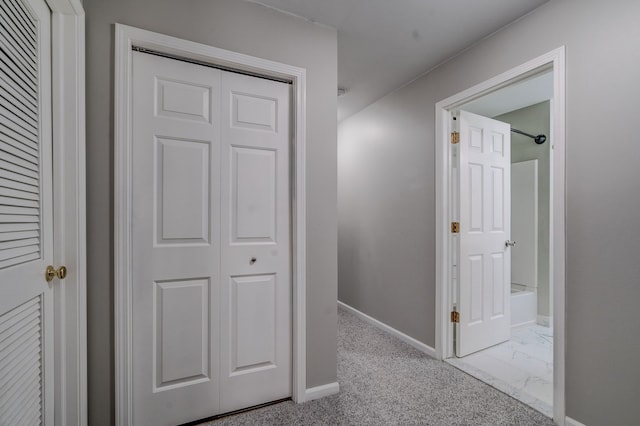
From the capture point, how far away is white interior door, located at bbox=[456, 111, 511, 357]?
2.49 m

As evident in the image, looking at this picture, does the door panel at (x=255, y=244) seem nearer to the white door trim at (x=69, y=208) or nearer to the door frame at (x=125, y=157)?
the door frame at (x=125, y=157)

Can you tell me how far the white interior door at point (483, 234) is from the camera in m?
2.49

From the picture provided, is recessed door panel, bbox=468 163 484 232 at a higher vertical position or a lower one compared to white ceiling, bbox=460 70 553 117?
lower

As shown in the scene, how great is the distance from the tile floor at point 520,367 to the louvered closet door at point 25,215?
2523 millimetres

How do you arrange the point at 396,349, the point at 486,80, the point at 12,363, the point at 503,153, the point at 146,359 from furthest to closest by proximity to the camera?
the point at 503,153 < the point at 396,349 < the point at 486,80 < the point at 146,359 < the point at 12,363

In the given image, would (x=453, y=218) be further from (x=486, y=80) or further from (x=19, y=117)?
(x=19, y=117)

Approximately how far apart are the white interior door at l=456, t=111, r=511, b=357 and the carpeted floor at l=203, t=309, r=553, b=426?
1.45 feet

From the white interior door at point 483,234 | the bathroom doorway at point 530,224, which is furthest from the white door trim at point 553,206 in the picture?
the bathroom doorway at point 530,224

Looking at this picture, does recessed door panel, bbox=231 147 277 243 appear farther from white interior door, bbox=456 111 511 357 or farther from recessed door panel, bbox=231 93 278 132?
white interior door, bbox=456 111 511 357

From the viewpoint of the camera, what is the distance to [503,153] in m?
2.81

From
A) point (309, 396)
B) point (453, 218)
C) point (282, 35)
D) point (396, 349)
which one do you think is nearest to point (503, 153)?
point (453, 218)

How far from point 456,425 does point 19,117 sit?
2.46 meters

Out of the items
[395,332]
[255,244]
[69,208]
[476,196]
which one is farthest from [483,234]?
[69,208]

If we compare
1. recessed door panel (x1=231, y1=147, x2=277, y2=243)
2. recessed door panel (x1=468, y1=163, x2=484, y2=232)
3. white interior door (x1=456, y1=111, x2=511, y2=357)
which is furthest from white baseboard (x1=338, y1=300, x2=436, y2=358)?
recessed door panel (x1=231, y1=147, x2=277, y2=243)
